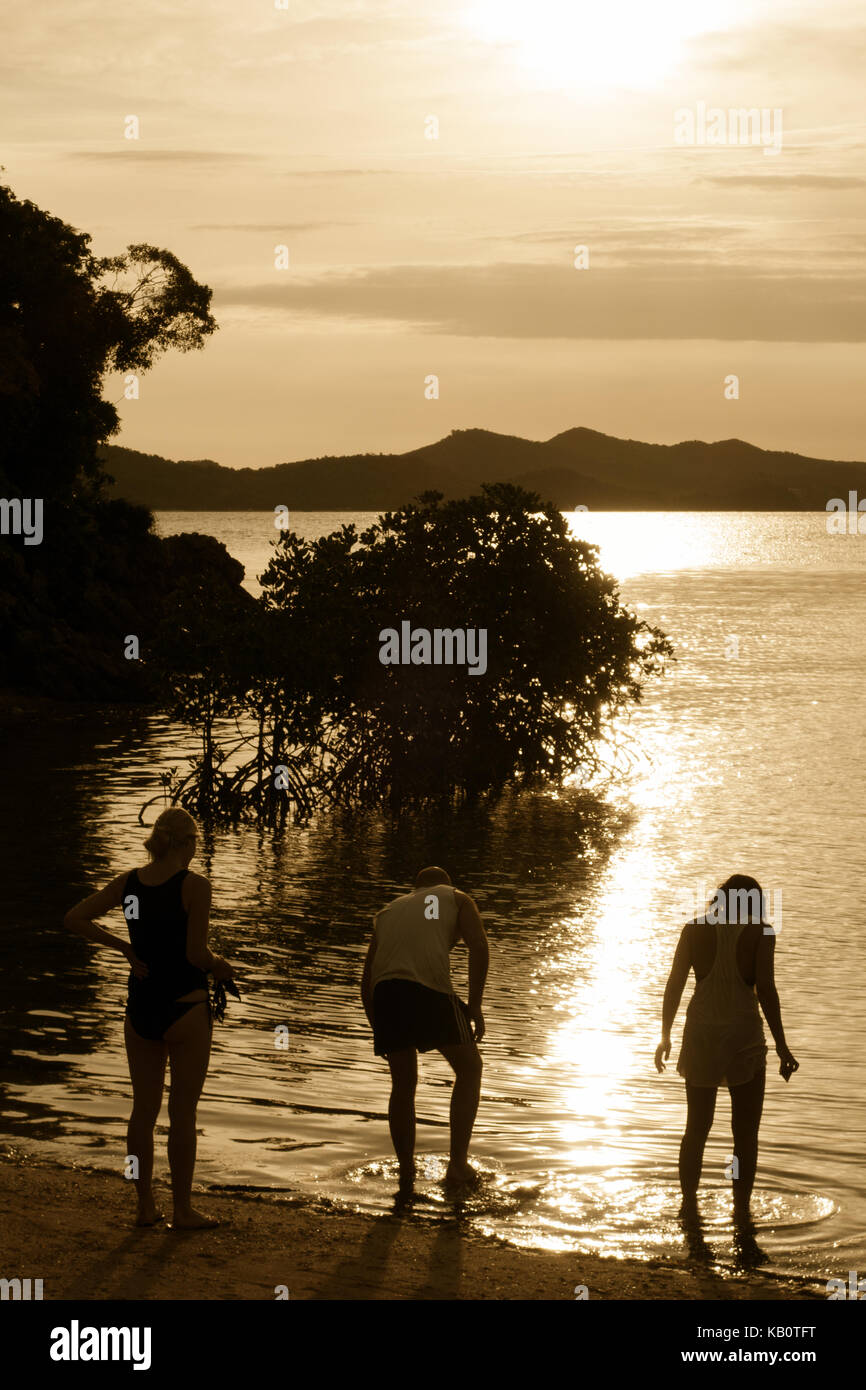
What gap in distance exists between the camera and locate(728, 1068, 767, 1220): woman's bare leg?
31.5ft

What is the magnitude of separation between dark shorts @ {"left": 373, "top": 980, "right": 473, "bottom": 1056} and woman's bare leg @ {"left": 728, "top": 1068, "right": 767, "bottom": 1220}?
171 cm

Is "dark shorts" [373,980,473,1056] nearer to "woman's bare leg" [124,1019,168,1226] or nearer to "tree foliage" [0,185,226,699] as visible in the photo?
"woman's bare leg" [124,1019,168,1226]

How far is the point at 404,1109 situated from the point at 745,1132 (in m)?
2.07

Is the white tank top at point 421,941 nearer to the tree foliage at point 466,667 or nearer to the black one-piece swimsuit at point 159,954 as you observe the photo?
the black one-piece swimsuit at point 159,954

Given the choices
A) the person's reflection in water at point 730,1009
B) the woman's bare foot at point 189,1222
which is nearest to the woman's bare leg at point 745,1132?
the person's reflection in water at point 730,1009

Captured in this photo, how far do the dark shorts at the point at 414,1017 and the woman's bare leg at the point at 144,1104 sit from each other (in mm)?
1530

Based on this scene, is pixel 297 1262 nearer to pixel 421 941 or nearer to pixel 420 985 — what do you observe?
pixel 420 985

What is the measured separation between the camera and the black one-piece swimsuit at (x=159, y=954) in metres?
8.16

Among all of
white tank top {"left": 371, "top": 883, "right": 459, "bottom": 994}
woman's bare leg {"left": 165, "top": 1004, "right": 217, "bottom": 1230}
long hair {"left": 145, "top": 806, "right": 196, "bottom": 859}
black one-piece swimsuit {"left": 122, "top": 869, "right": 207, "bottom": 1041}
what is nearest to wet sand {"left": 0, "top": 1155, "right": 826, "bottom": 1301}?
woman's bare leg {"left": 165, "top": 1004, "right": 217, "bottom": 1230}

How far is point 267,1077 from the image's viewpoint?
534 inches
